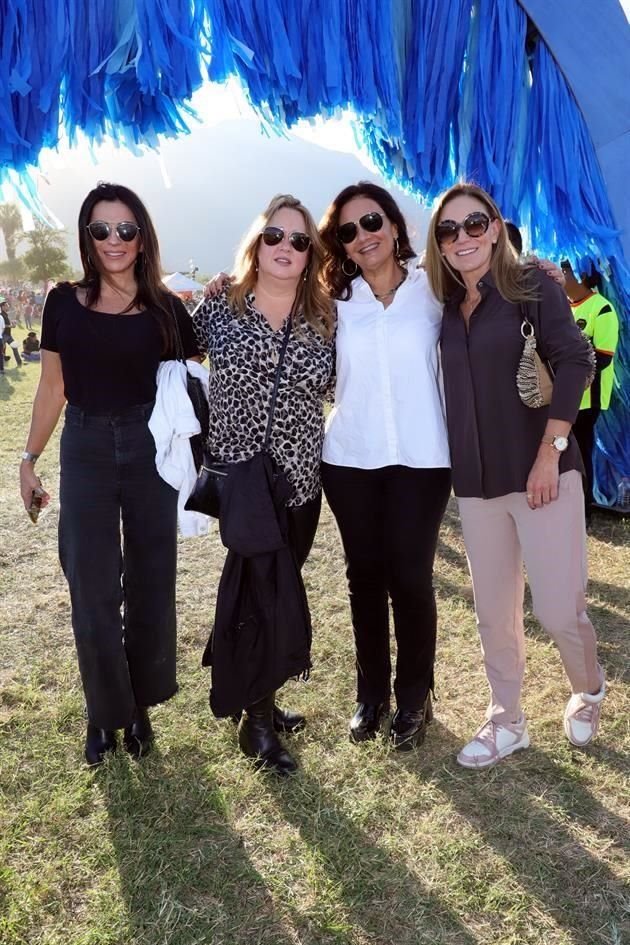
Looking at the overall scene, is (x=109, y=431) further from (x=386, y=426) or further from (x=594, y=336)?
(x=594, y=336)

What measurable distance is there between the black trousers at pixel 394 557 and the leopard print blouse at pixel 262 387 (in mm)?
151

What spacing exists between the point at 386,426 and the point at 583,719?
1.22 metres

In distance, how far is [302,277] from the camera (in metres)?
2.36

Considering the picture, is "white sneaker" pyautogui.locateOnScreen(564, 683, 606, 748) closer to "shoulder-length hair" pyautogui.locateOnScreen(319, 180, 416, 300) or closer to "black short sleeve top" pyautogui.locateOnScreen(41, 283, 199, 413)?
"shoulder-length hair" pyautogui.locateOnScreen(319, 180, 416, 300)

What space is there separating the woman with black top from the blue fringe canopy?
510 millimetres

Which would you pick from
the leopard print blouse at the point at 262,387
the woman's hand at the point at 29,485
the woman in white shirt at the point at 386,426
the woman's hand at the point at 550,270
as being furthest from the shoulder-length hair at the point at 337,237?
the woman's hand at the point at 29,485

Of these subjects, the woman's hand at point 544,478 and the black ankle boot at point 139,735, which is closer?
the woman's hand at point 544,478

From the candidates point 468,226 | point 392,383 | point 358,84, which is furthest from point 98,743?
point 358,84

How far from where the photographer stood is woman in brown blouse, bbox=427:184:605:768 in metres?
2.15

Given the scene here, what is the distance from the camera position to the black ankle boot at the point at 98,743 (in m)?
2.53

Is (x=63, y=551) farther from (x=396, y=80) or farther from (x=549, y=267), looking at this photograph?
(x=396, y=80)

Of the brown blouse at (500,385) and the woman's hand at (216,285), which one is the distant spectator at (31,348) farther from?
the brown blouse at (500,385)

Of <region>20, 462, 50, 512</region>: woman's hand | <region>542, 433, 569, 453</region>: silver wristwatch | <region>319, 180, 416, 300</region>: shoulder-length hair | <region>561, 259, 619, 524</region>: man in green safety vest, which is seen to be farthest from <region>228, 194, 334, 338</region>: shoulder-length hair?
<region>561, 259, 619, 524</region>: man in green safety vest

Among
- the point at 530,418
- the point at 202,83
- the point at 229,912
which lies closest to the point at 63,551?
the point at 229,912
